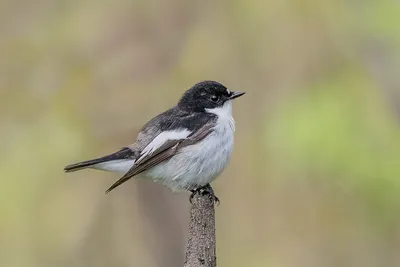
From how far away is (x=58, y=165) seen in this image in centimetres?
496

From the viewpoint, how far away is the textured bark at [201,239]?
193 centimetres

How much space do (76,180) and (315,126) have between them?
178cm

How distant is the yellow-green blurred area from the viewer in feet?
15.8

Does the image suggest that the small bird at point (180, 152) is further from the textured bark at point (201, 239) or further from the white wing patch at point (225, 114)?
the textured bark at point (201, 239)

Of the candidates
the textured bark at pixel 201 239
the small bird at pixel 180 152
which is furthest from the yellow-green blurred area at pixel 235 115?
the textured bark at pixel 201 239

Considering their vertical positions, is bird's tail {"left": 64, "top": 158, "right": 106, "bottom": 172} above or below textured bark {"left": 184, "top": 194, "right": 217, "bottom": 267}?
above

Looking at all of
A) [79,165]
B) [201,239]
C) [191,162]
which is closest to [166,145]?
[191,162]

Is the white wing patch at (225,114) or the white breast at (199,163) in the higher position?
the white wing patch at (225,114)

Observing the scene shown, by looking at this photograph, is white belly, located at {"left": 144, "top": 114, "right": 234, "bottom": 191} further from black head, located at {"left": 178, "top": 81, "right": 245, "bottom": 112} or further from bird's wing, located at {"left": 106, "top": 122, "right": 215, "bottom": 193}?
black head, located at {"left": 178, "top": 81, "right": 245, "bottom": 112}

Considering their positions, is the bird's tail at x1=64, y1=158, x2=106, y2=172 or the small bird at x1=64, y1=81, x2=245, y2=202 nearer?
the bird's tail at x1=64, y1=158, x2=106, y2=172

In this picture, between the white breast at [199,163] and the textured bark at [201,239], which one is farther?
the white breast at [199,163]

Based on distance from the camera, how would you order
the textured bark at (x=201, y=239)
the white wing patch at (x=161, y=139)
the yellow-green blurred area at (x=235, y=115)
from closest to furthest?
1. the textured bark at (x=201, y=239)
2. the white wing patch at (x=161, y=139)
3. the yellow-green blurred area at (x=235, y=115)

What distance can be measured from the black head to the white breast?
27 centimetres

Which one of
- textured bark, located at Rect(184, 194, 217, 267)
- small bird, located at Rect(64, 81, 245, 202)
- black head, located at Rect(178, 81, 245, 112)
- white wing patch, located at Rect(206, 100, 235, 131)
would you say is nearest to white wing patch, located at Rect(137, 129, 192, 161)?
small bird, located at Rect(64, 81, 245, 202)
